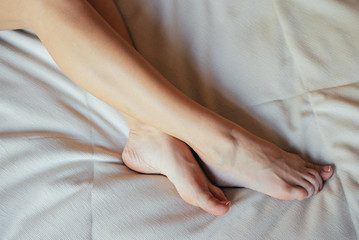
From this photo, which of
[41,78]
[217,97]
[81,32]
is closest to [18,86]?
[41,78]

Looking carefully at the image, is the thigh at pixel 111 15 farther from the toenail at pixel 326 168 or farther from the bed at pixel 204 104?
the toenail at pixel 326 168

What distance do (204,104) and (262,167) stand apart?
0.20 m

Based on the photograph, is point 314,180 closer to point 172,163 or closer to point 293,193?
point 293,193

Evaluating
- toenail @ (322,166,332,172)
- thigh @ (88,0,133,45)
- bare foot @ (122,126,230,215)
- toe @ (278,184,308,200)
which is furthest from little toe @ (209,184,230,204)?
thigh @ (88,0,133,45)

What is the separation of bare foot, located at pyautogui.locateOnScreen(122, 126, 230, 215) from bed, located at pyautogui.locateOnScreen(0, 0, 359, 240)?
0.02 metres

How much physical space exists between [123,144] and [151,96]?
0.20 m

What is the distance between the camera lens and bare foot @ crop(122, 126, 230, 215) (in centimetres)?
78

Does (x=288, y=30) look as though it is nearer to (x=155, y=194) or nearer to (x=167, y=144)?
(x=167, y=144)

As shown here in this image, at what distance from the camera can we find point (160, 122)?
0.78m

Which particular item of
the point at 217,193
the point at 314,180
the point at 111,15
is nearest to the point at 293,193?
the point at 314,180

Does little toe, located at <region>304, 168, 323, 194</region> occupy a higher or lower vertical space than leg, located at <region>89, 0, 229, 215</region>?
lower

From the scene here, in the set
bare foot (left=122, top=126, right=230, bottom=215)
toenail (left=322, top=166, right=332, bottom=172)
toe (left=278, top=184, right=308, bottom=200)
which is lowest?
toe (left=278, top=184, right=308, bottom=200)

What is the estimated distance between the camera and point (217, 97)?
2.94ft

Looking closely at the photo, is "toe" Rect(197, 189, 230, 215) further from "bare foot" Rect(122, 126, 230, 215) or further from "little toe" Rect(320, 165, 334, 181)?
"little toe" Rect(320, 165, 334, 181)
